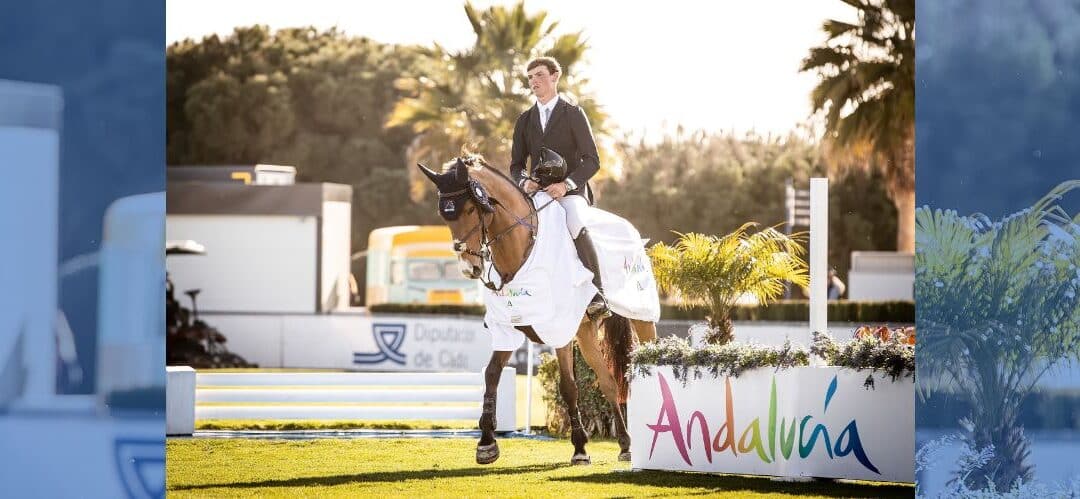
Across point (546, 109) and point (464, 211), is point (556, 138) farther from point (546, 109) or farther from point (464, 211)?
point (464, 211)

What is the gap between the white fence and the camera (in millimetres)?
12031

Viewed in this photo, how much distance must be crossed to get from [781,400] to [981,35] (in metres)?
2.73

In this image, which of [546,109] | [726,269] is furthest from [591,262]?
[726,269]

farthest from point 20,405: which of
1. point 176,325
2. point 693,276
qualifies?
point 176,325

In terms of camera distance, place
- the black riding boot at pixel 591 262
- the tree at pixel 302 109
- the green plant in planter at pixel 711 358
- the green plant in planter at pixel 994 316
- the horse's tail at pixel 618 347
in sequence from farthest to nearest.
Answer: the tree at pixel 302 109 < the horse's tail at pixel 618 347 < the black riding boot at pixel 591 262 < the green plant in planter at pixel 711 358 < the green plant in planter at pixel 994 316

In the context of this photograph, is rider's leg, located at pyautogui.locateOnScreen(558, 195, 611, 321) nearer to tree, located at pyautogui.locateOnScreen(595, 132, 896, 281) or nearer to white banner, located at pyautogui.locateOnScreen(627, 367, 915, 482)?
white banner, located at pyautogui.locateOnScreen(627, 367, 915, 482)

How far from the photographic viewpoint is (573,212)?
30.9ft

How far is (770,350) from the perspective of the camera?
8.28 meters

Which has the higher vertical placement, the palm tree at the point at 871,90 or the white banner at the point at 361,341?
the palm tree at the point at 871,90

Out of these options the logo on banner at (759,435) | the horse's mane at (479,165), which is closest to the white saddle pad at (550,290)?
the horse's mane at (479,165)

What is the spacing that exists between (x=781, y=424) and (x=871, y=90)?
67.7 ft

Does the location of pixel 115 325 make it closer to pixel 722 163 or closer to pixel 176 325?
pixel 176 325

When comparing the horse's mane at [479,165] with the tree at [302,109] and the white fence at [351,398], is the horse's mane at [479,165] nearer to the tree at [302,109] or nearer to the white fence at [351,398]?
the white fence at [351,398]

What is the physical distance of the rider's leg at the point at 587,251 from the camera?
933cm
